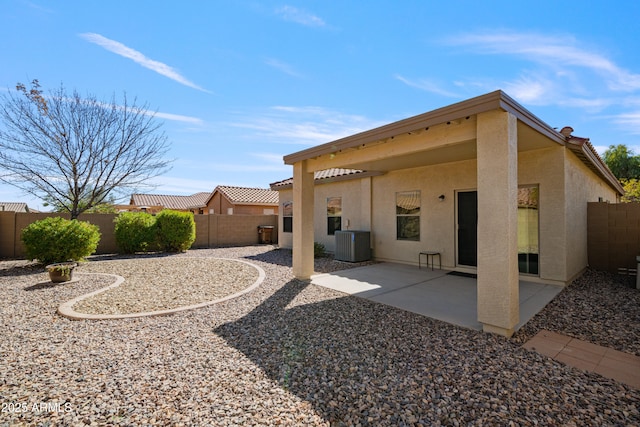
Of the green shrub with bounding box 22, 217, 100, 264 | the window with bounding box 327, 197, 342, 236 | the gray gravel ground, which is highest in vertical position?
the window with bounding box 327, 197, 342, 236

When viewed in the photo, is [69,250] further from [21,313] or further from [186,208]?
[186,208]

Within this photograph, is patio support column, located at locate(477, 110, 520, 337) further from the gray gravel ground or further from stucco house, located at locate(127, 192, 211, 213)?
stucco house, located at locate(127, 192, 211, 213)

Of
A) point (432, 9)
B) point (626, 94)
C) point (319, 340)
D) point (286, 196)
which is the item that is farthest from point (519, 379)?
point (626, 94)

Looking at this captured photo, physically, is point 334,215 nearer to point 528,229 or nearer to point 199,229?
point 528,229

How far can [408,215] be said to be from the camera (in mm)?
9305

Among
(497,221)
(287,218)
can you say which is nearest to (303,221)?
(497,221)

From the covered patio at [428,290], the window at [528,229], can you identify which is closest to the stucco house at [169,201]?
the covered patio at [428,290]

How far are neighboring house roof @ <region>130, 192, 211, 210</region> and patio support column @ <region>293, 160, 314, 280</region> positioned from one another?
89.2 ft

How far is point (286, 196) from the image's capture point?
14.2 m

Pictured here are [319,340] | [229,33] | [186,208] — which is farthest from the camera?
[186,208]

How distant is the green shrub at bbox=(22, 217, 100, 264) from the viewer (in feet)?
27.4

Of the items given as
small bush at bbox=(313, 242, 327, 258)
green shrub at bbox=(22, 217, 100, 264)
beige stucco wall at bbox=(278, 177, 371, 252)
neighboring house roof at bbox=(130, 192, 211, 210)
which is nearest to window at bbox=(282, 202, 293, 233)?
beige stucco wall at bbox=(278, 177, 371, 252)

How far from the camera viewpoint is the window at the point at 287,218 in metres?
14.2

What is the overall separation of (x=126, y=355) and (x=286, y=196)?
1110 cm
